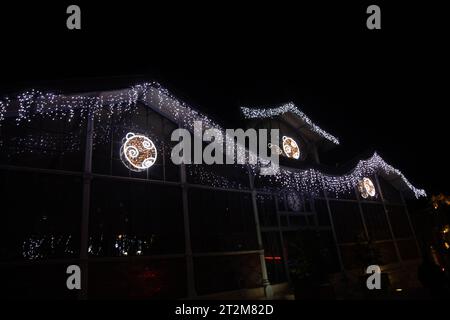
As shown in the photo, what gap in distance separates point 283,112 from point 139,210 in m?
7.26

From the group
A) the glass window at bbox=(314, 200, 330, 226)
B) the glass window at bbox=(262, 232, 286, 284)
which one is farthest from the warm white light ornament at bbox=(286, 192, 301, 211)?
the glass window at bbox=(262, 232, 286, 284)

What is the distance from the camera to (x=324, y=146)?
14.3 meters

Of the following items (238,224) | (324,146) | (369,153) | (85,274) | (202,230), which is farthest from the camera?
(324,146)

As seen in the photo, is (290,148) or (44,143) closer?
(44,143)

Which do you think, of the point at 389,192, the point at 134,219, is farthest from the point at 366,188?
the point at 134,219

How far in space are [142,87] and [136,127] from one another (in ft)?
4.27

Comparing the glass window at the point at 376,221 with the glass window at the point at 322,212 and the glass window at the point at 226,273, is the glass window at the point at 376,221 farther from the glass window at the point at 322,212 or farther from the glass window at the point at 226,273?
the glass window at the point at 226,273

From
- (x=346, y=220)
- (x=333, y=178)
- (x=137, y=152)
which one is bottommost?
(x=346, y=220)

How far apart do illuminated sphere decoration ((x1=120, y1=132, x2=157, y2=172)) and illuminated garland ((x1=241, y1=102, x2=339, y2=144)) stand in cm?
425

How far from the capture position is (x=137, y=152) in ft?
25.0

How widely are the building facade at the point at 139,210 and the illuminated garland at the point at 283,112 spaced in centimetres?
9

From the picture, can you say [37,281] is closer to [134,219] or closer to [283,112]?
[134,219]
